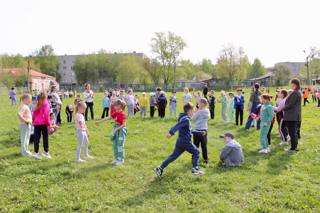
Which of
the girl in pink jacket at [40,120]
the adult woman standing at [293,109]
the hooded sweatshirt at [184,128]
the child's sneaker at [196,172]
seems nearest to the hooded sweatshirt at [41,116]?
the girl in pink jacket at [40,120]

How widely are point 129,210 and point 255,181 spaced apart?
2868 millimetres

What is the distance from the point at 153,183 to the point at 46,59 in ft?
361

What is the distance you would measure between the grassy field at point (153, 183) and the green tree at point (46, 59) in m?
104

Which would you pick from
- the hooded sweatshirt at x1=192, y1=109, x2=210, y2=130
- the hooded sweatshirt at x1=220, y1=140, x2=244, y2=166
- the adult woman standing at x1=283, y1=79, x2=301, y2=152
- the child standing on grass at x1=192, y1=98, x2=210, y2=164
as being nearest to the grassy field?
the hooded sweatshirt at x1=220, y1=140, x2=244, y2=166

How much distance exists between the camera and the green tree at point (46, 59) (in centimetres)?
10819

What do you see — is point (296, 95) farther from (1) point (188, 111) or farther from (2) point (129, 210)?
(2) point (129, 210)

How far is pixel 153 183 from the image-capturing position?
6.71m

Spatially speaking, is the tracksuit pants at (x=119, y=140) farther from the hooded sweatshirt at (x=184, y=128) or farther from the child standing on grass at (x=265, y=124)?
the child standing on grass at (x=265, y=124)

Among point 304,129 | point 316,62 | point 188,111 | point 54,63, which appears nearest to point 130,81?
point 54,63

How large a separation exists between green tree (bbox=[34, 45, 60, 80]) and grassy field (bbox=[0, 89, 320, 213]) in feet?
343

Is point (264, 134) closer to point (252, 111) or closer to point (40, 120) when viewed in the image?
point (252, 111)

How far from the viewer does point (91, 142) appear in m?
10.9

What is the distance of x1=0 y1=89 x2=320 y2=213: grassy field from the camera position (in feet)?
18.2

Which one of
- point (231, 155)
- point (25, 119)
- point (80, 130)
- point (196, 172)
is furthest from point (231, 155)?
point (25, 119)
